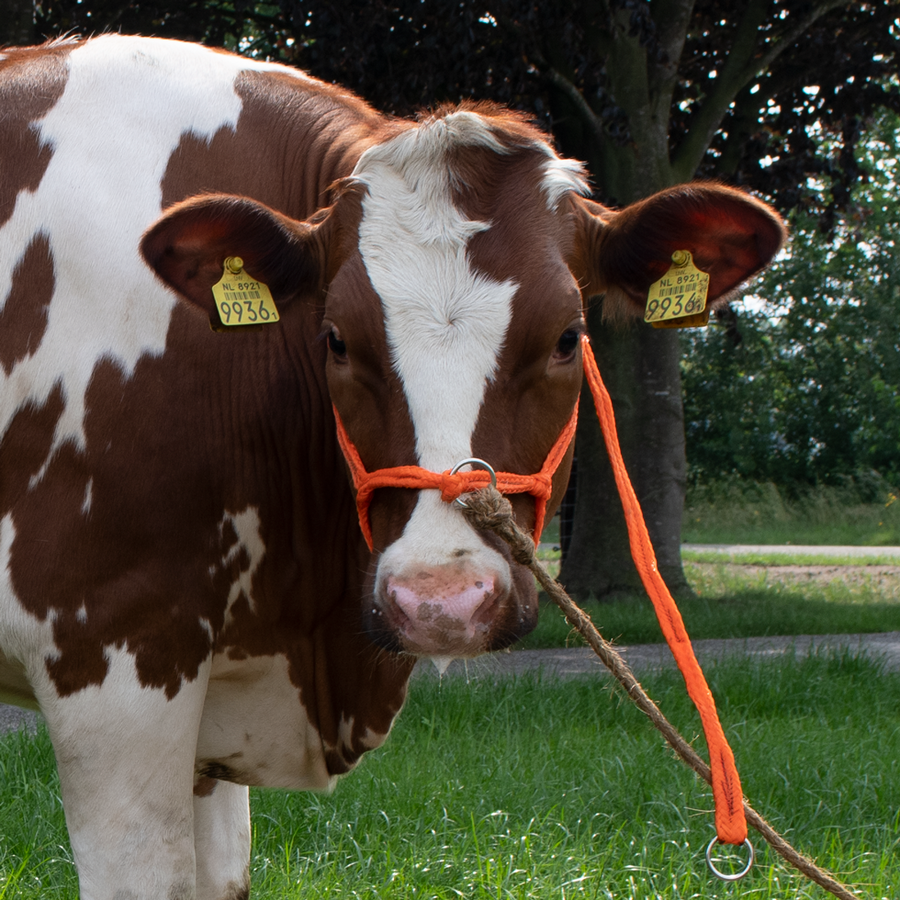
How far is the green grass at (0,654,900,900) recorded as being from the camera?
309cm

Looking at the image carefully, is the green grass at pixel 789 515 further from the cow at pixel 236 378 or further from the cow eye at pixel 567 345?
the cow eye at pixel 567 345

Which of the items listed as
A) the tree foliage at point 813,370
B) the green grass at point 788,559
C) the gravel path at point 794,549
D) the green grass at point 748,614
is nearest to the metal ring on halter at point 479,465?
the green grass at point 748,614

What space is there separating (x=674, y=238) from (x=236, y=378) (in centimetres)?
100

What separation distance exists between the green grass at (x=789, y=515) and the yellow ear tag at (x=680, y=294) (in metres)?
17.4

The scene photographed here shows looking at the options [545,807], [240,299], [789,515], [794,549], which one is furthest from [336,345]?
[789,515]

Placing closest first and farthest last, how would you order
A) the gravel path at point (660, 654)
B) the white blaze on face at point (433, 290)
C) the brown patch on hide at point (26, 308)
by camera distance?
the white blaze on face at point (433, 290)
the brown patch on hide at point (26, 308)
the gravel path at point (660, 654)

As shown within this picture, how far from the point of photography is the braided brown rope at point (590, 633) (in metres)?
1.88

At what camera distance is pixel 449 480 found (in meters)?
1.90

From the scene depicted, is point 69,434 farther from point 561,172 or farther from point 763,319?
point 763,319

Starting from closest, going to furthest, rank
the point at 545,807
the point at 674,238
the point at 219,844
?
the point at 674,238, the point at 219,844, the point at 545,807

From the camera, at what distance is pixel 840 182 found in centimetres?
1103

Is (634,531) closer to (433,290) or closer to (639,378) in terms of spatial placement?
(433,290)

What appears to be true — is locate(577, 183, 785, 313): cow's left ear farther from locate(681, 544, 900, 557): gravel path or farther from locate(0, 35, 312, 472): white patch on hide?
locate(681, 544, 900, 557): gravel path

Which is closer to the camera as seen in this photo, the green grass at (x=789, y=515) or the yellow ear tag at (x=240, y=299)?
the yellow ear tag at (x=240, y=299)
